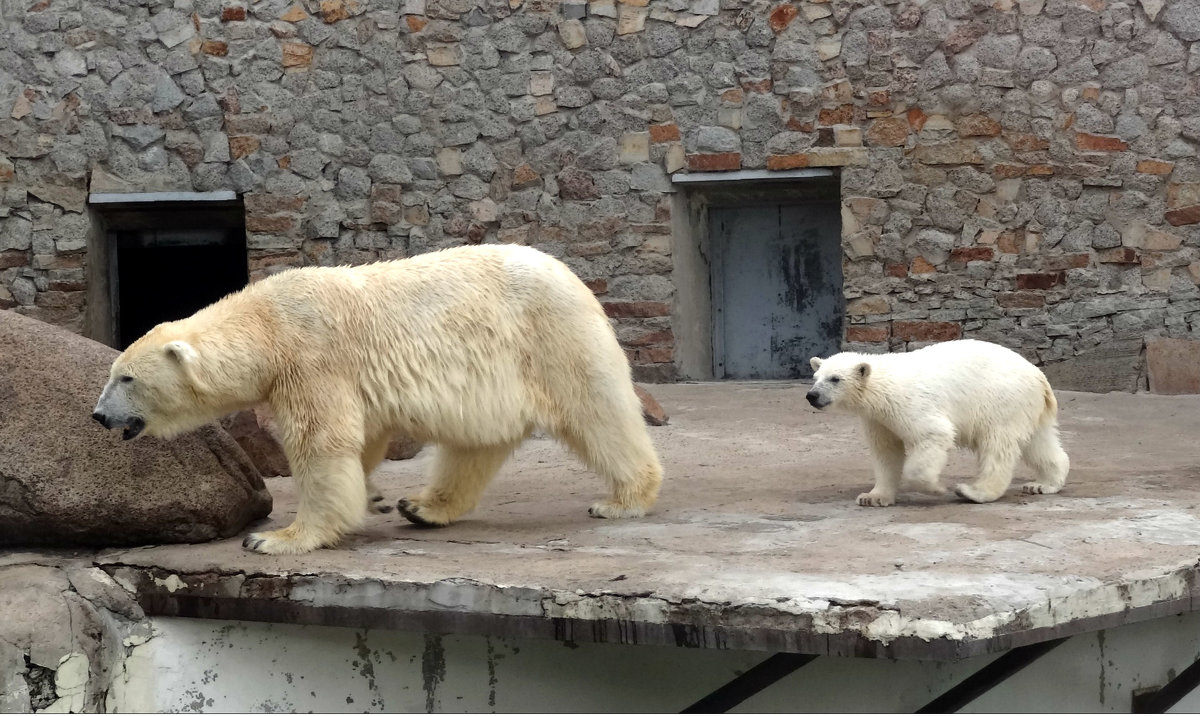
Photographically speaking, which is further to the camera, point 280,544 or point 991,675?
point 280,544

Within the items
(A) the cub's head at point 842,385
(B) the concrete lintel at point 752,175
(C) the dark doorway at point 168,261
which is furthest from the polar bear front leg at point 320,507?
(C) the dark doorway at point 168,261

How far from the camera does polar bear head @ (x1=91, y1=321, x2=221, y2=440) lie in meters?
4.21

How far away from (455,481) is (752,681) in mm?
1468

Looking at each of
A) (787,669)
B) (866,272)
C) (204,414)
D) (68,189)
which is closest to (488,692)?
(787,669)

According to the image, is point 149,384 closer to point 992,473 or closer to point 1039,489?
point 992,473

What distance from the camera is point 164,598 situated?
165 inches

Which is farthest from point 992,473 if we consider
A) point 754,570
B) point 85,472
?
point 85,472

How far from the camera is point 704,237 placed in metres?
9.44

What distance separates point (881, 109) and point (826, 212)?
1022 mm

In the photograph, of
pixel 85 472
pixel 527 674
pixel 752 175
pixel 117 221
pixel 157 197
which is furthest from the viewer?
pixel 117 221

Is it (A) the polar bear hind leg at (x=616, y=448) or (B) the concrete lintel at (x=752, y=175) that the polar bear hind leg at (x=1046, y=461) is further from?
(B) the concrete lintel at (x=752, y=175)

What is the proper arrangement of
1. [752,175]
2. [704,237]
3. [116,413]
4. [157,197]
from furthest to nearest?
[704,237], [157,197], [752,175], [116,413]

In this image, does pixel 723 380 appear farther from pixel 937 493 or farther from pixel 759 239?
pixel 937 493

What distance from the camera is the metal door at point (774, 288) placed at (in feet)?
30.9
